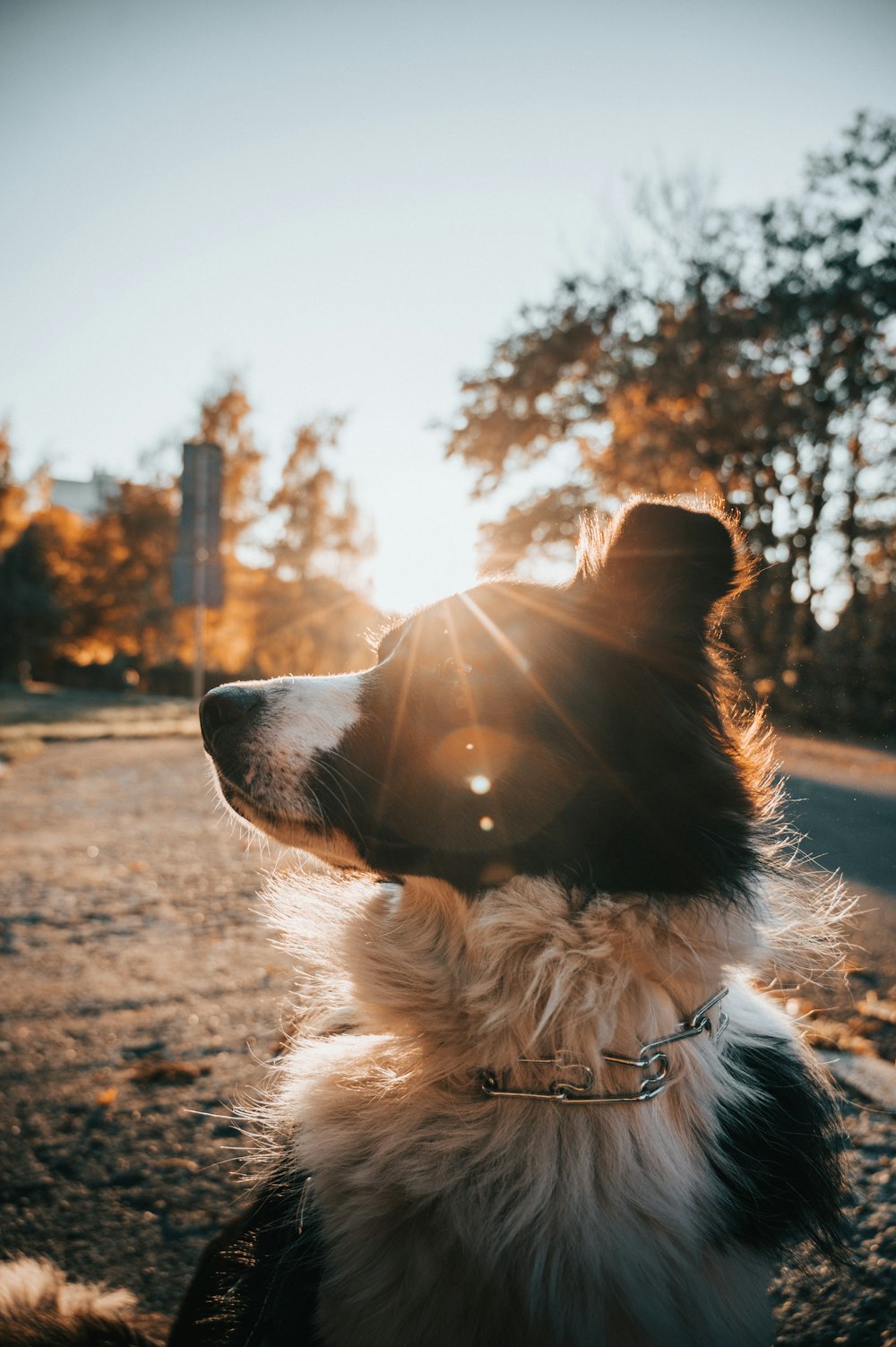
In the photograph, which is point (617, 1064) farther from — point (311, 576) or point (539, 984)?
point (311, 576)

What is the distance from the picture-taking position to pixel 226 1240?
1.78 metres

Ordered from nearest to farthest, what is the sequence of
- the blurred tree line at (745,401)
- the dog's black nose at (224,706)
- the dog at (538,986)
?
the dog at (538,986) → the dog's black nose at (224,706) → the blurred tree line at (745,401)

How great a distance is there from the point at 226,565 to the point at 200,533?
4307mm

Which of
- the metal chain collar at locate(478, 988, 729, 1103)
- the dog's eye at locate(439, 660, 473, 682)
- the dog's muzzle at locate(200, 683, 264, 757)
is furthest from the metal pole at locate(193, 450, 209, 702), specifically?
the metal chain collar at locate(478, 988, 729, 1103)

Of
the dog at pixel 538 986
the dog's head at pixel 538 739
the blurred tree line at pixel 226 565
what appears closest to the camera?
the dog at pixel 538 986

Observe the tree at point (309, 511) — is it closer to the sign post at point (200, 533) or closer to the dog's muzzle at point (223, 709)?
the sign post at point (200, 533)

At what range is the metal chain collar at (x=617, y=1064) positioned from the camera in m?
1.69

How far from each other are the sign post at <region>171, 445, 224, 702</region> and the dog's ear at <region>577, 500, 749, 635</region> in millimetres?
18870

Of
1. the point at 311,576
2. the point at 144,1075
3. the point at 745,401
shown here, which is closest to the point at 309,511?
the point at 311,576

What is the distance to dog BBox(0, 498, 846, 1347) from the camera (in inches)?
63.6

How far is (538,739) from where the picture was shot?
6.81ft

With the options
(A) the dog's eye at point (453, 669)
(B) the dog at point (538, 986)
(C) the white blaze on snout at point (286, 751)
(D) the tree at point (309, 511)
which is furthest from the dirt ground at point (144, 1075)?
(D) the tree at point (309, 511)

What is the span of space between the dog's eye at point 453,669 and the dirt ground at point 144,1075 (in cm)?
121

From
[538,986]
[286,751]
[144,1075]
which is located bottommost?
[144,1075]
